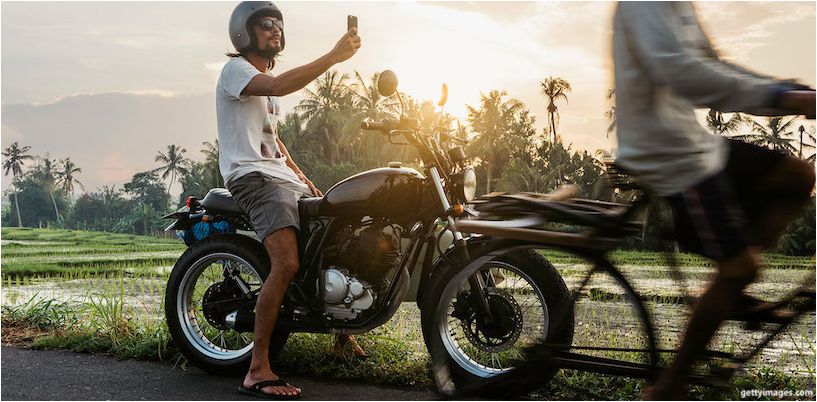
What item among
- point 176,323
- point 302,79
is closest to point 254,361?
point 176,323

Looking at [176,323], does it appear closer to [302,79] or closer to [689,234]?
[302,79]

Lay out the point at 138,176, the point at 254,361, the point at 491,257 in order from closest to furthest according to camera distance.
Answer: the point at 491,257 < the point at 254,361 < the point at 138,176

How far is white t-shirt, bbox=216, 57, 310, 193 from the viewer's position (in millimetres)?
4574

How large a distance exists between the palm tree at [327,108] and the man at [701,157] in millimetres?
61375

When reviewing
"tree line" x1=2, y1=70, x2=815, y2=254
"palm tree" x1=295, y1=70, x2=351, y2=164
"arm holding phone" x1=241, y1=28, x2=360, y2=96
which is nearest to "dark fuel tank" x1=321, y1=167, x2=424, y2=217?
"arm holding phone" x1=241, y1=28, x2=360, y2=96

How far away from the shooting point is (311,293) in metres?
4.78

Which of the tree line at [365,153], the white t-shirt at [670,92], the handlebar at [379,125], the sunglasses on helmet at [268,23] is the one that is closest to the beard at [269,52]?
the sunglasses on helmet at [268,23]

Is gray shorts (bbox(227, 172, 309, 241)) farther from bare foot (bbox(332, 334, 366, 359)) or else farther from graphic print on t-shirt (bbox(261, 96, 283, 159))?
bare foot (bbox(332, 334, 366, 359))

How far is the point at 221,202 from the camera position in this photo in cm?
517

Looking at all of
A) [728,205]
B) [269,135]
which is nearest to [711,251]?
[728,205]

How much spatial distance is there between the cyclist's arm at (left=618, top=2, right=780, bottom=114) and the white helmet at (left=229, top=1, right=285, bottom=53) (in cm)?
261

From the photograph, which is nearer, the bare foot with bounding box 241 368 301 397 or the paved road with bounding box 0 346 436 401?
the bare foot with bounding box 241 368 301 397

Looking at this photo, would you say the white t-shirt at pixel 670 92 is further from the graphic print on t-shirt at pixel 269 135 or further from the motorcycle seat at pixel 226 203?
the graphic print on t-shirt at pixel 269 135

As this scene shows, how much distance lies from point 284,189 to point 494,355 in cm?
147
